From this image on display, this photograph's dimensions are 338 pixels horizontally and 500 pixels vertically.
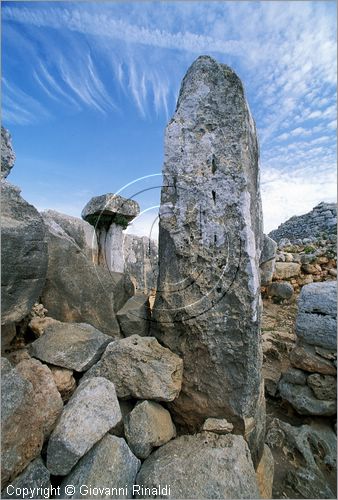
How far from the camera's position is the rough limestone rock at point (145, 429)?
1681 millimetres

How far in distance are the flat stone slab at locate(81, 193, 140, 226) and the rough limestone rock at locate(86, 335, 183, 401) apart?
11.5ft

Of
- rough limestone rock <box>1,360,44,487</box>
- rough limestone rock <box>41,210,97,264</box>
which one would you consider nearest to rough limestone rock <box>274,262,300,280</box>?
rough limestone rock <box>41,210,97,264</box>

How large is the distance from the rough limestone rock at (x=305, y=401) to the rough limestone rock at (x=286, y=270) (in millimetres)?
5051

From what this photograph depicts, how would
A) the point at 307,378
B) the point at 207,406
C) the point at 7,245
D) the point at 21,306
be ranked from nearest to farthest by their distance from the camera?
the point at 7,245, the point at 21,306, the point at 207,406, the point at 307,378

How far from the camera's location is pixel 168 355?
81.7 inches

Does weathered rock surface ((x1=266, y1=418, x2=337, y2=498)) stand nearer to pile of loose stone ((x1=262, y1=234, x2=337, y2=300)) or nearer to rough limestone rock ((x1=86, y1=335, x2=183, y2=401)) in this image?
rough limestone rock ((x1=86, y1=335, x2=183, y2=401))

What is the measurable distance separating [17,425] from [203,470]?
41.0 inches

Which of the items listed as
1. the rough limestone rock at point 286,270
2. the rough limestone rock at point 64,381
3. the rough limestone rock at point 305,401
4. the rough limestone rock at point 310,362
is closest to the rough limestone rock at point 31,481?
the rough limestone rock at point 64,381

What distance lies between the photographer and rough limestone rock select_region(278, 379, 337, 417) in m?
2.66

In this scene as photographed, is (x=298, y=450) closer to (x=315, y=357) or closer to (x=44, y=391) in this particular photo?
(x=315, y=357)

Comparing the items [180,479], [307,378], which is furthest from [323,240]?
[180,479]

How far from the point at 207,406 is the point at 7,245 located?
1747mm

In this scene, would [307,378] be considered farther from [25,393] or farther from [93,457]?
[25,393]

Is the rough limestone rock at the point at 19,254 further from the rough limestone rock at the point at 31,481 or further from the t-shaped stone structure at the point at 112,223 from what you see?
the t-shaped stone structure at the point at 112,223
